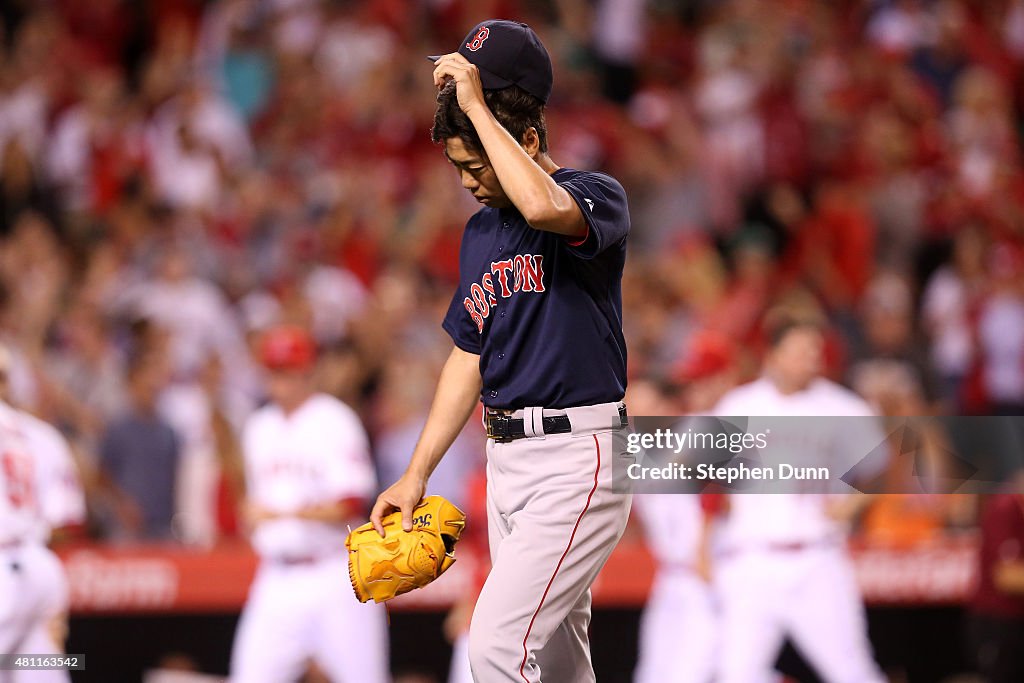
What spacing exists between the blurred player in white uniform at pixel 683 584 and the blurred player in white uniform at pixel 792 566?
26 centimetres

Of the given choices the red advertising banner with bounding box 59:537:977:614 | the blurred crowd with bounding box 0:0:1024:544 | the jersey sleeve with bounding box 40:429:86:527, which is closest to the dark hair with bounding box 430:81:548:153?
the jersey sleeve with bounding box 40:429:86:527

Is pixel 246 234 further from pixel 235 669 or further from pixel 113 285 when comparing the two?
pixel 235 669

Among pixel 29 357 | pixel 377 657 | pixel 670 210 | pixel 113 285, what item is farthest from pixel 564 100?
pixel 377 657

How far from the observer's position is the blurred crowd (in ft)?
26.4

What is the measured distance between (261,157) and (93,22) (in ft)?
7.13

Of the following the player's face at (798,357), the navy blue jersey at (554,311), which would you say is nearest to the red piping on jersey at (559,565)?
the navy blue jersey at (554,311)

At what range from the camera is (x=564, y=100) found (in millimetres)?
10656

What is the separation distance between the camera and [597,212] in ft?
10.7

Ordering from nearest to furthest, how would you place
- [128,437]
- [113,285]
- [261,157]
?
[128,437] → [113,285] → [261,157]

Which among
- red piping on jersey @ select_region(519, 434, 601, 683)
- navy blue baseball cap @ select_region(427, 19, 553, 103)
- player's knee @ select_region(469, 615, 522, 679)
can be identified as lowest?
player's knee @ select_region(469, 615, 522, 679)

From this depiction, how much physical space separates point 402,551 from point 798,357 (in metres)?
3.17

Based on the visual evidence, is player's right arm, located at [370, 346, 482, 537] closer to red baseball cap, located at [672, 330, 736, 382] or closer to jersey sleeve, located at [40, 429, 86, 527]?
jersey sleeve, located at [40, 429, 86, 527]

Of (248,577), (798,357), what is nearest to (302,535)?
(248,577)

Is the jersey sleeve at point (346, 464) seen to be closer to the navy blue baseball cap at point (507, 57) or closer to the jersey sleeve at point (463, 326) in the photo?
the jersey sleeve at point (463, 326)
